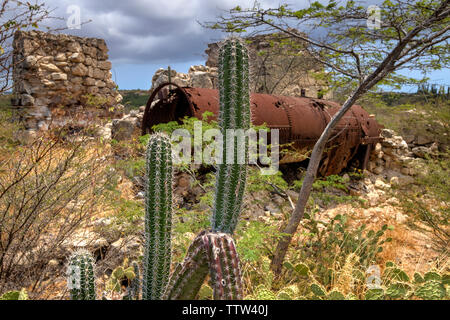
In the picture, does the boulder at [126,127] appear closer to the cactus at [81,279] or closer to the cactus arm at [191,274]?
the cactus at [81,279]

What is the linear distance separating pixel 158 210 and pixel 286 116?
4.90m

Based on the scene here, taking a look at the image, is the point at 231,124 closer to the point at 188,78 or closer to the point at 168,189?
the point at 168,189

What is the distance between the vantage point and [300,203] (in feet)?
12.5

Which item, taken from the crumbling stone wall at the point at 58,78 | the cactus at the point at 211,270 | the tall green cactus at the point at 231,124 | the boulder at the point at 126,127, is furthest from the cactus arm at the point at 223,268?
the crumbling stone wall at the point at 58,78

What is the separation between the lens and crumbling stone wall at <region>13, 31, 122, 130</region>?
376 inches

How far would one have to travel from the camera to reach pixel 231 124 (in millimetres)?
2145

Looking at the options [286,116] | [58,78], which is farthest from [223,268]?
[58,78]

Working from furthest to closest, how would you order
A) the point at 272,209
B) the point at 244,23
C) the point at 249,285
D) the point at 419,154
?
the point at 419,154
the point at 272,209
the point at 244,23
the point at 249,285

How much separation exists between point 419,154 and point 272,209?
22.8ft

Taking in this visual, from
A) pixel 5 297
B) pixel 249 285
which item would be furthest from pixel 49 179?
pixel 249 285

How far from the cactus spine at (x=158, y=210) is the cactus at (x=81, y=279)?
0.36 m

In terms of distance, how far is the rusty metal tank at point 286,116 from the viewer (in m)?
5.74
